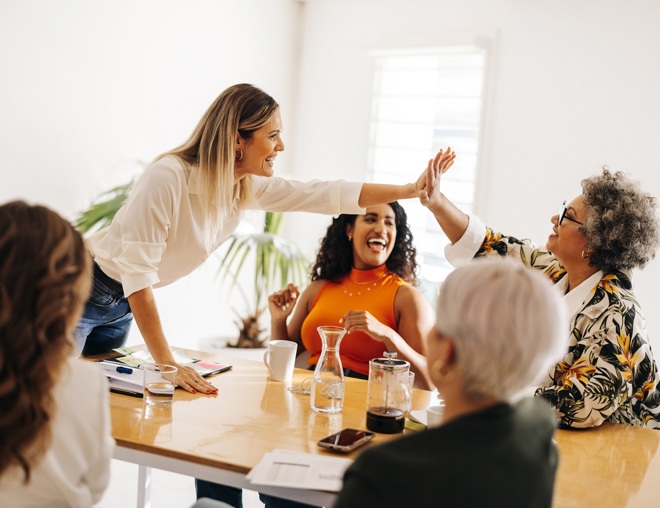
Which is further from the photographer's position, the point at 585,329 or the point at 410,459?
the point at 585,329

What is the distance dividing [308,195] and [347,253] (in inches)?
17.0

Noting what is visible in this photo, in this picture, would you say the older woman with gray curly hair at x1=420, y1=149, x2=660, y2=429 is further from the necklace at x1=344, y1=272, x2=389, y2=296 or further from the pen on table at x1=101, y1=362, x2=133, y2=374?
the pen on table at x1=101, y1=362, x2=133, y2=374

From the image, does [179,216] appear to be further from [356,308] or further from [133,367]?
[356,308]

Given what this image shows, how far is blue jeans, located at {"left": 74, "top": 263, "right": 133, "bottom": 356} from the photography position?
2.16 metres

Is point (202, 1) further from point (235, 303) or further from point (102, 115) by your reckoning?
point (235, 303)

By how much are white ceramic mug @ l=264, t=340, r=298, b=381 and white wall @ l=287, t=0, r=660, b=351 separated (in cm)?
230

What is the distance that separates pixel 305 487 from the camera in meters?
1.27

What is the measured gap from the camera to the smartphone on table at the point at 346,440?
57.1 inches

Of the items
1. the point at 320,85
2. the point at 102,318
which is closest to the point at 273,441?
the point at 102,318

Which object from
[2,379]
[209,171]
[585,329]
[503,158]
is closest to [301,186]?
[209,171]

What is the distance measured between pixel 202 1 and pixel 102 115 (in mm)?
1003

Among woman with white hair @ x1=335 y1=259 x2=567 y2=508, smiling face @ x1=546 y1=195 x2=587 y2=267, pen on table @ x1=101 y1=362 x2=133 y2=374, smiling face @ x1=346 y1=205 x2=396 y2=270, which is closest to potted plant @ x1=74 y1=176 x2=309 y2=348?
smiling face @ x1=346 y1=205 x2=396 y2=270

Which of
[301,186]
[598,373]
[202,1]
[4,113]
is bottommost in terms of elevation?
[598,373]

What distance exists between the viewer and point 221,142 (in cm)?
211
